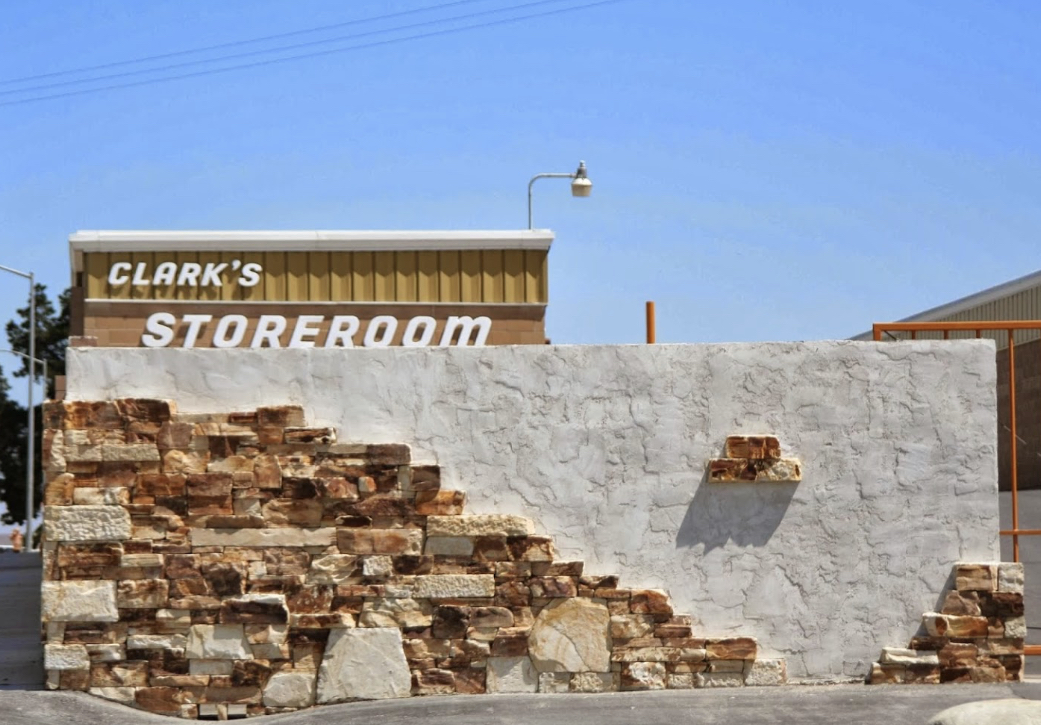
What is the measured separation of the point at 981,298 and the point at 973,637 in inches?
638

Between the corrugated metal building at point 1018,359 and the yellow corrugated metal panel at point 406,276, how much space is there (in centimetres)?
626

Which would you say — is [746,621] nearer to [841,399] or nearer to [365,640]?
[841,399]

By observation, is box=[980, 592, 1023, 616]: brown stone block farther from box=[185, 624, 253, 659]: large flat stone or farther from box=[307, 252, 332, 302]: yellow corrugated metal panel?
box=[307, 252, 332, 302]: yellow corrugated metal panel

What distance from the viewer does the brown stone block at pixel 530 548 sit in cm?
1079

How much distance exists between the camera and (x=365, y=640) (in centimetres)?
1077

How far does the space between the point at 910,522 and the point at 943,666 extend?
1107mm

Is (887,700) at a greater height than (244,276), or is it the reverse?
(244,276)

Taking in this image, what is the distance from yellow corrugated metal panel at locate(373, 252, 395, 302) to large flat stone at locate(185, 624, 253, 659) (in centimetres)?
872

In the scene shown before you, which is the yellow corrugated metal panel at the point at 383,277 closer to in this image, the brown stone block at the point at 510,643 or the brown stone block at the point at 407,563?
the brown stone block at the point at 407,563

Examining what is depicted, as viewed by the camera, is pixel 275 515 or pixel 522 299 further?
pixel 522 299

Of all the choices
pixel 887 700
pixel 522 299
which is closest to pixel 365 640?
pixel 887 700

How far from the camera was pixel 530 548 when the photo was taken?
10.8m

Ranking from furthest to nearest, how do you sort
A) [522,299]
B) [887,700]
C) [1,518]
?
1. [1,518]
2. [522,299]
3. [887,700]

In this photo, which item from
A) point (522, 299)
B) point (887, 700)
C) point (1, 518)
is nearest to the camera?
point (887, 700)
